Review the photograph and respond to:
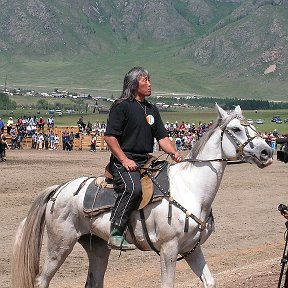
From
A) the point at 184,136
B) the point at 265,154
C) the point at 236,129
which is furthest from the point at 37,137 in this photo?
the point at 265,154

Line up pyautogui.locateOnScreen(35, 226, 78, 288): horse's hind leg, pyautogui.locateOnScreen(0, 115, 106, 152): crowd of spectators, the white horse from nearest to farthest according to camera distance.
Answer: the white horse < pyautogui.locateOnScreen(35, 226, 78, 288): horse's hind leg < pyautogui.locateOnScreen(0, 115, 106, 152): crowd of spectators

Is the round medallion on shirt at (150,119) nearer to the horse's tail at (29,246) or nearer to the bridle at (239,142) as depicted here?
→ the bridle at (239,142)

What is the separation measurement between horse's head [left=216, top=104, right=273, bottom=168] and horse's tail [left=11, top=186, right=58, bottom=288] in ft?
7.86

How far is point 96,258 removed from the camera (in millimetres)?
9938

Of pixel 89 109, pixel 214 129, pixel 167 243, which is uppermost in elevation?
pixel 214 129

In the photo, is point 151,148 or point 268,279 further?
point 268,279

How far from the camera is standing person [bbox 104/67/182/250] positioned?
358 inches

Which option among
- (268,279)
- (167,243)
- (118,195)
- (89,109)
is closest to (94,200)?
(118,195)

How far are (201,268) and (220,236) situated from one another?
8147 millimetres

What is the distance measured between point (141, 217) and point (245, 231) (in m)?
9.14

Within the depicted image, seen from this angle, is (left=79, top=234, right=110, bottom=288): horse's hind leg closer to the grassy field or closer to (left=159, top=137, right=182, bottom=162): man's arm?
(left=159, top=137, right=182, bottom=162): man's arm

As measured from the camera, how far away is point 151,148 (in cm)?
944

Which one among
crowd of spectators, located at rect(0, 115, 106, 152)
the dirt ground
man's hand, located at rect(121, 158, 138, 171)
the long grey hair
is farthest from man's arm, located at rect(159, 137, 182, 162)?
crowd of spectators, located at rect(0, 115, 106, 152)

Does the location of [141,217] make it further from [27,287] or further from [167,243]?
[27,287]
